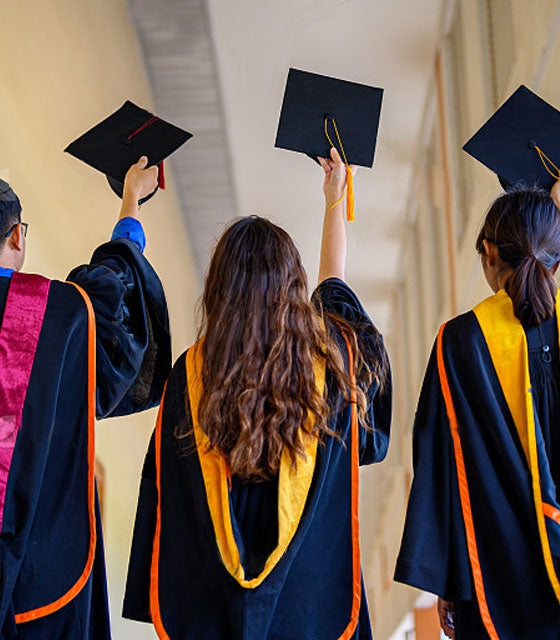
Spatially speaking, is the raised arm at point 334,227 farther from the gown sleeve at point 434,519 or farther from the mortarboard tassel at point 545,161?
the mortarboard tassel at point 545,161

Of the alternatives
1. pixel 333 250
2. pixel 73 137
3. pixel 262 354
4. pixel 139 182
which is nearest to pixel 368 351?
pixel 262 354

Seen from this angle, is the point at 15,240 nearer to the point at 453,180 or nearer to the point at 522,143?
the point at 522,143

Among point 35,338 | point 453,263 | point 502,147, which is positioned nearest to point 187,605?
point 35,338

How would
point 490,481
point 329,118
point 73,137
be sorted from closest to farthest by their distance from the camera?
point 490,481
point 329,118
point 73,137

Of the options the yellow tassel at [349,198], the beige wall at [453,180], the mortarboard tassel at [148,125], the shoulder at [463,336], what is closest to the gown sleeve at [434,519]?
the shoulder at [463,336]

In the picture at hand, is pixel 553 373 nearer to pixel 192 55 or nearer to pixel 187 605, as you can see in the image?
pixel 187 605

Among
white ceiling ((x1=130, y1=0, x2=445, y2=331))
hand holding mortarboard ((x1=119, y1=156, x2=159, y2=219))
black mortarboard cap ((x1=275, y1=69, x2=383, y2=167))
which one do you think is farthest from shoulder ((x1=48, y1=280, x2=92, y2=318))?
white ceiling ((x1=130, y1=0, x2=445, y2=331))

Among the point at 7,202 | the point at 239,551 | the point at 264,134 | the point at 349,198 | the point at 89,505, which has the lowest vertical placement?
the point at 239,551

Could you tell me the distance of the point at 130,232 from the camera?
12.9 ft

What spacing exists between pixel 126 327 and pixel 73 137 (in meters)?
3.62

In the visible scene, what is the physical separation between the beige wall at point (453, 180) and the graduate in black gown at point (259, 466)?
270 cm

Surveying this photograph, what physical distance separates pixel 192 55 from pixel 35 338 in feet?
21.3

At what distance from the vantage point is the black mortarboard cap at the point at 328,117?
4.43 meters

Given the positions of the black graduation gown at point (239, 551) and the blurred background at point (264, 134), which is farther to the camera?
the blurred background at point (264, 134)
